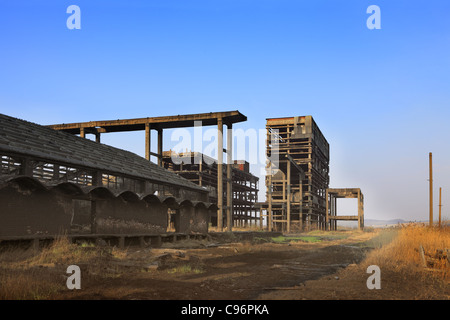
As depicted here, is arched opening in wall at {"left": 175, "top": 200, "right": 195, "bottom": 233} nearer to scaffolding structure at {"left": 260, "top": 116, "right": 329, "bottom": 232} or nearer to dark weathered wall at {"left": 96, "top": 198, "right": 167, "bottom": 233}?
dark weathered wall at {"left": 96, "top": 198, "right": 167, "bottom": 233}

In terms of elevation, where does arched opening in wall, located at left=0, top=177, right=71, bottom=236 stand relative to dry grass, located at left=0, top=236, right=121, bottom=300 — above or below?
above

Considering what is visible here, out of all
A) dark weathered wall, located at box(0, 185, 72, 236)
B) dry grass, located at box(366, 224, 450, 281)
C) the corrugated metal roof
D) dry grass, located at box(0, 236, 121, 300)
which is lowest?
dry grass, located at box(366, 224, 450, 281)

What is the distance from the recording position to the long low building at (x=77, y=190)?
45.4 ft

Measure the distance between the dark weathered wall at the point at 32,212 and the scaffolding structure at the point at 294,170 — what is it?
30227mm

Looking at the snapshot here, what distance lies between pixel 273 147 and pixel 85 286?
41.2 metres

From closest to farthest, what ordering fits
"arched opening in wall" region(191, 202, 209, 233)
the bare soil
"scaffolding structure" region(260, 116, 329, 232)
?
the bare soil
"arched opening in wall" region(191, 202, 209, 233)
"scaffolding structure" region(260, 116, 329, 232)

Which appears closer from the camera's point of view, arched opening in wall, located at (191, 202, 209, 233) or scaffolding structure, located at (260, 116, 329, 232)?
arched opening in wall, located at (191, 202, 209, 233)

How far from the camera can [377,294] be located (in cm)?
850

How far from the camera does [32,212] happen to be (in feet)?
46.5

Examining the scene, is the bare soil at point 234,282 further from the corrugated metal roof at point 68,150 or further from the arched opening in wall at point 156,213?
the arched opening in wall at point 156,213

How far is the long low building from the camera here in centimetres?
1384

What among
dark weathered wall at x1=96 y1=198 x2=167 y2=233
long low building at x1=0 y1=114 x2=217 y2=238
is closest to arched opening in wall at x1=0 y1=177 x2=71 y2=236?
long low building at x1=0 y1=114 x2=217 y2=238

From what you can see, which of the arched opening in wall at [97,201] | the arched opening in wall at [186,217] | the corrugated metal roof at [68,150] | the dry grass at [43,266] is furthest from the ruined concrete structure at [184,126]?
the dry grass at [43,266]

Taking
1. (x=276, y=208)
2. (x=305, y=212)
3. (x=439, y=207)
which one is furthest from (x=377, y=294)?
(x=305, y=212)
